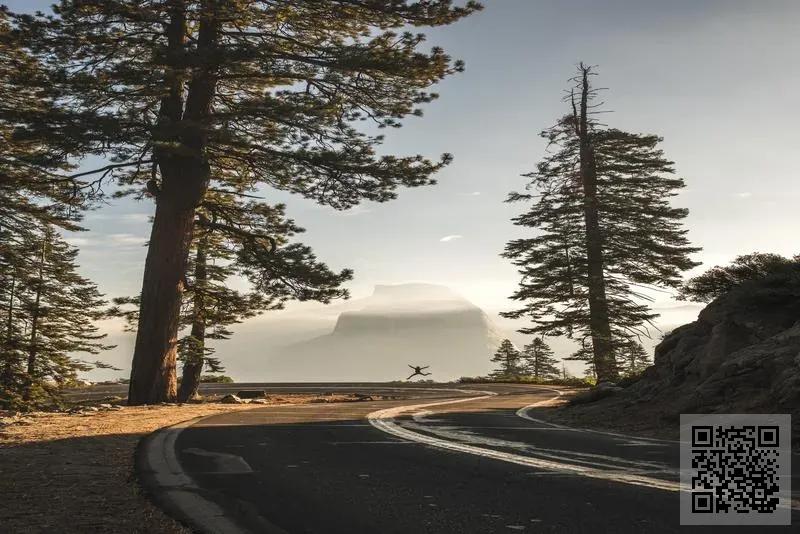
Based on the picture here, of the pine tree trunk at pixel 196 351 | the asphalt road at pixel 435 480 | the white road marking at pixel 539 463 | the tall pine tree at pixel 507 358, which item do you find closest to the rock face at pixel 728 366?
the asphalt road at pixel 435 480

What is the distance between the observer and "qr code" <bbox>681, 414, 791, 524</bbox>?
3851 millimetres

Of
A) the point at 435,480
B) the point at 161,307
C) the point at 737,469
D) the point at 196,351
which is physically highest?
the point at 161,307

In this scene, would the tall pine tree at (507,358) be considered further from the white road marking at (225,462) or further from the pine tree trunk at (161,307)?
the white road marking at (225,462)

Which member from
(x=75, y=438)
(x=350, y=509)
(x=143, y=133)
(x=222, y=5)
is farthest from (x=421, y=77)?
(x=350, y=509)

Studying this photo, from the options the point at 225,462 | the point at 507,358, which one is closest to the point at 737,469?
the point at 225,462

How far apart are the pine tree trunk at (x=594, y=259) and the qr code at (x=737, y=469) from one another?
19.2m

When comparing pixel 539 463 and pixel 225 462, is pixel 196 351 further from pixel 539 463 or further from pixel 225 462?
pixel 539 463

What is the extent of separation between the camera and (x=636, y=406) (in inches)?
424

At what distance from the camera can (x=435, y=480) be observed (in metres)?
4.86

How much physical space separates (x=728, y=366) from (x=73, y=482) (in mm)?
9403

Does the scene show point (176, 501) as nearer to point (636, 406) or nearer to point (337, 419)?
point (337, 419)

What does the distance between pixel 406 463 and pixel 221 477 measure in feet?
5.87

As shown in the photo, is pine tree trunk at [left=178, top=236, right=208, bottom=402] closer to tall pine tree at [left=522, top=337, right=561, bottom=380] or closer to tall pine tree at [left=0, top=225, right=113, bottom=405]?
tall pine tree at [left=0, top=225, right=113, bottom=405]

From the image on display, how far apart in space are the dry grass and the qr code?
3606 mm
